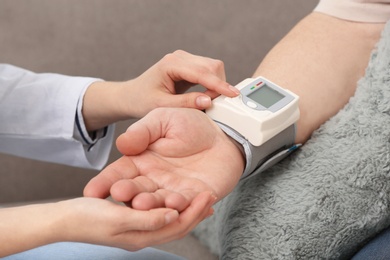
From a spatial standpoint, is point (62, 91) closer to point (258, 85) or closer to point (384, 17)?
point (258, 85)

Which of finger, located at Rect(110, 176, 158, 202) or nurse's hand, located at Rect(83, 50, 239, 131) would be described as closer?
finger, located at Rect(110, 176, 158, 202)

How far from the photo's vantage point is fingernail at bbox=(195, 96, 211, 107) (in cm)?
70

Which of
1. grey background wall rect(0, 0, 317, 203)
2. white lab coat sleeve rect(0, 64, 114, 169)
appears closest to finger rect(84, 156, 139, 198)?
white lab coat sleeve rect(0, 64, 114, 169)

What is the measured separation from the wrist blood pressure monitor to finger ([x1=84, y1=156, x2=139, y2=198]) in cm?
14

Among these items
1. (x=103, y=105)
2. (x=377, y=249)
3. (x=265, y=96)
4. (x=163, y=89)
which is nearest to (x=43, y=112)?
(x=103, y=105)

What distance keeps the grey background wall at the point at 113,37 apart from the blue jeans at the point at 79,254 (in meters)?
0.53

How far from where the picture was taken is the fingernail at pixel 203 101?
696 millimetres

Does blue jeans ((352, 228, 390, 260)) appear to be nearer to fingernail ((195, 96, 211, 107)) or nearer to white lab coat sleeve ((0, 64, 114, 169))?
fingernail ((195, 96, 211, 107))

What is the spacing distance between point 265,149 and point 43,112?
1.18 ft

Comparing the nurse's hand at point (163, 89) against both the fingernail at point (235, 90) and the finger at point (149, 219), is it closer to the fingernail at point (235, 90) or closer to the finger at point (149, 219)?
the fingernail at point (235, 90)

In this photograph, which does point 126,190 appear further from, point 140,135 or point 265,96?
point 265,96

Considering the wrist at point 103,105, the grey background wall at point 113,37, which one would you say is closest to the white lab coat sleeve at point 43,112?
the wrist at point 103,105

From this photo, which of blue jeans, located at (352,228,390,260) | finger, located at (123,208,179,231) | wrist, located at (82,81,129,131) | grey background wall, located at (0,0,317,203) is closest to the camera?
finger, located at (123,208,179,231)

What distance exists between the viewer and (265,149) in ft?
2.31
